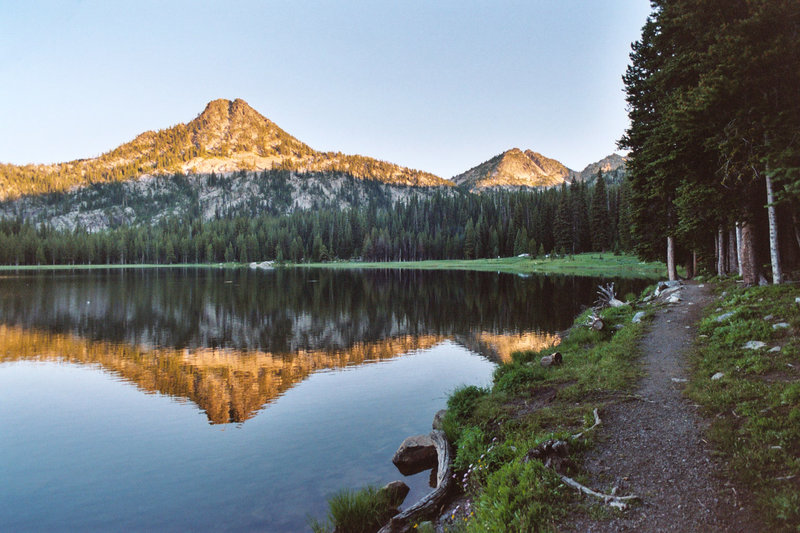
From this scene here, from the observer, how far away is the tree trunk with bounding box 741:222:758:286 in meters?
20.9

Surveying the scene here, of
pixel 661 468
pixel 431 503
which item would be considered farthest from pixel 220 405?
pixel 661 468

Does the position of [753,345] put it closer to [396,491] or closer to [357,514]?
[396,491]

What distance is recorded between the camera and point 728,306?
59.5 ft

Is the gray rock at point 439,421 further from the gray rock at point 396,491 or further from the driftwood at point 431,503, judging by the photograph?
the gray rock at point 396,491

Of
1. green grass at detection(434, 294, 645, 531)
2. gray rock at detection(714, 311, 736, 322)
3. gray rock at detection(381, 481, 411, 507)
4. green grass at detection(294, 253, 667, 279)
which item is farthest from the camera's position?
green grass at detection(294, 253, 667, 279)

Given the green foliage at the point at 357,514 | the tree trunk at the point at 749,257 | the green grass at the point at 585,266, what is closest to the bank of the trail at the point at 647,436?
the green foliage at the point at 357,514

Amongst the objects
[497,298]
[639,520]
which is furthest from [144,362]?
[497,298]

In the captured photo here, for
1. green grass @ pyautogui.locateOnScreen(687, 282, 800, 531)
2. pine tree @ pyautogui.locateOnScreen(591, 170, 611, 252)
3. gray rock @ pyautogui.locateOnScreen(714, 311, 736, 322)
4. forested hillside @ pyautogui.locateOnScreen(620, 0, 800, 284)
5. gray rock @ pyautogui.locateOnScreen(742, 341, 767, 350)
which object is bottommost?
green grass @ pyautogui.locateOnScreen(687, 282, 800, 531)

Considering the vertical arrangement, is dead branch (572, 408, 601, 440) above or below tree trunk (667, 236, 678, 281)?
below

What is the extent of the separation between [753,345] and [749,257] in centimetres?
1181

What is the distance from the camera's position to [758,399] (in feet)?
29.6

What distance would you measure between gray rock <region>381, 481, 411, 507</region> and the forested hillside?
46.8 ft

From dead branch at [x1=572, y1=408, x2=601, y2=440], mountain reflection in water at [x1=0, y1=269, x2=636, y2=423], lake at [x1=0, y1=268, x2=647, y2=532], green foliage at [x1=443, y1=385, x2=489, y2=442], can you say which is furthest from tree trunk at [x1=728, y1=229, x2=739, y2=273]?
dead branch at [x1=572, y1=408, x2=601, y2=440]

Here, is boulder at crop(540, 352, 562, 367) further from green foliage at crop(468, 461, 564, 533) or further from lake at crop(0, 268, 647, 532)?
green foliage at crop(468, 461, 564, 533)
